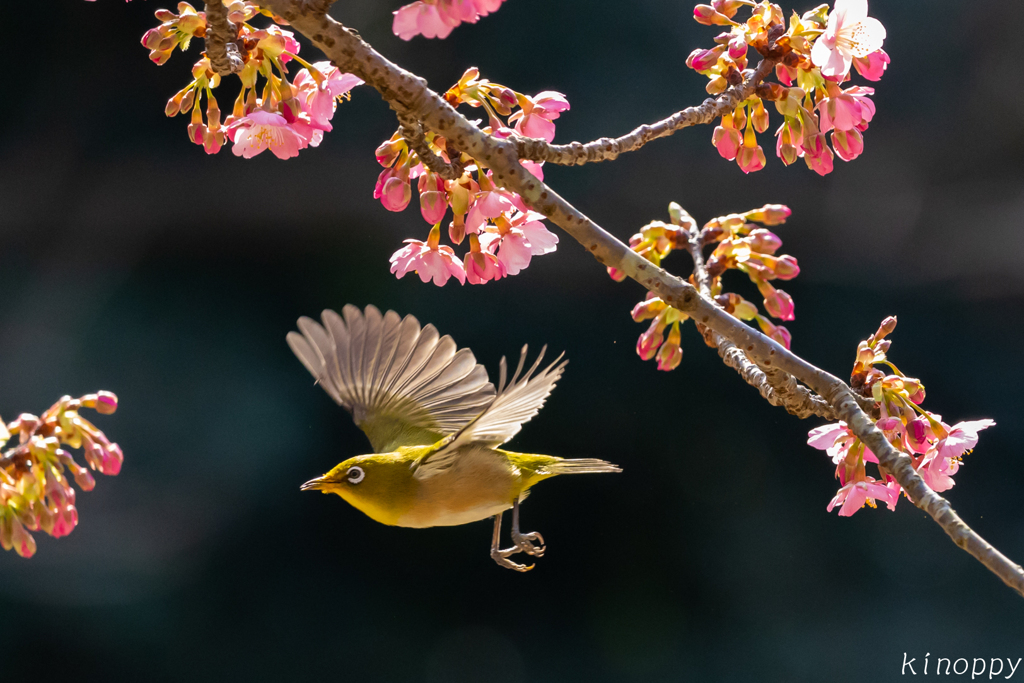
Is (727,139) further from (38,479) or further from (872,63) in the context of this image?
(38,479)

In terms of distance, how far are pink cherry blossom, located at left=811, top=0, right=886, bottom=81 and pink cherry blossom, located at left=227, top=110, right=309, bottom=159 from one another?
35 cm

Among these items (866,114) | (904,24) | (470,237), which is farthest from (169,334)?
(904,24)

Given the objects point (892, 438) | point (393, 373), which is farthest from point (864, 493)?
point (393, 373)

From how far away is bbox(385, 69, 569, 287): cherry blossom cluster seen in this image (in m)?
0.53

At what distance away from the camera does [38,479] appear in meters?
0.58

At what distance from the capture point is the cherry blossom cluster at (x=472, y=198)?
53cm

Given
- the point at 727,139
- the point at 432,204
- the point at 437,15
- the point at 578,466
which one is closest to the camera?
the point at 437,15

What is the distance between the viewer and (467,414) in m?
0.77

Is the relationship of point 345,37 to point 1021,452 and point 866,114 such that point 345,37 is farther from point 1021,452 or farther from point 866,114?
point 1021,452

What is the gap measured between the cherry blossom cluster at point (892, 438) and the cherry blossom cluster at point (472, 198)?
25 cm

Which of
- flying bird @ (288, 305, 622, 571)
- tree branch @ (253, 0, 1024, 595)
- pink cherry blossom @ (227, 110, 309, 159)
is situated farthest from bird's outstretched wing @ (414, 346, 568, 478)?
pink cherry blossom @ (227, 110, 309, 159)

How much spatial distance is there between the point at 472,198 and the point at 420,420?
33cm

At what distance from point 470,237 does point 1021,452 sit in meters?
1.79

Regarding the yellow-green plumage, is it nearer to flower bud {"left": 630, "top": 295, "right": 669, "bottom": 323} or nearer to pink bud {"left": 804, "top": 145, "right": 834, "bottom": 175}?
flower bud {"left": 630, "top": 295, "right": 669, "bottom": 323}
